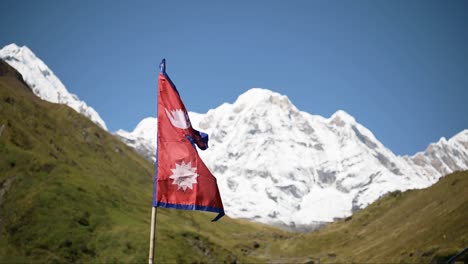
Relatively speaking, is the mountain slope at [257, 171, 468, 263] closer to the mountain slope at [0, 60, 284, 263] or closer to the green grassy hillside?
the green grassy hillside

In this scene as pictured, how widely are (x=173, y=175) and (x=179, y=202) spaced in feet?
3.84

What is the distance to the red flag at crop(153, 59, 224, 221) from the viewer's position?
809 inches

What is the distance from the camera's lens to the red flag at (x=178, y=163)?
67.4 feet

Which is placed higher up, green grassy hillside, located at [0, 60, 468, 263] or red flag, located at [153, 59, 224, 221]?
green grassy hillside, located at [0, 60, 468, 263]

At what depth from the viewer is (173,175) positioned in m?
20.7

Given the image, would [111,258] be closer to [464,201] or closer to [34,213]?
[34,213]

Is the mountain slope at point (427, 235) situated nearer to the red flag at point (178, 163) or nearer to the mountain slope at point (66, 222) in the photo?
the mountain slope at point (66, 222)

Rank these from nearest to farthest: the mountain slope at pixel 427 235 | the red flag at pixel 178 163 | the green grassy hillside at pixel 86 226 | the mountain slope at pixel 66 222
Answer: the red flag at pixel 178 163 → the mountain slope at pixel 66 222 → the green grassy hillside at pixel 86 226 → the mountain slope at pixel 427 235

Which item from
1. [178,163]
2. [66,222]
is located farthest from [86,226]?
[178,163]

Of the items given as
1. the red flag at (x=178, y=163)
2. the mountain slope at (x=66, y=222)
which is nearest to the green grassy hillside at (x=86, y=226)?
the mountain slope at (x=66, y=222)

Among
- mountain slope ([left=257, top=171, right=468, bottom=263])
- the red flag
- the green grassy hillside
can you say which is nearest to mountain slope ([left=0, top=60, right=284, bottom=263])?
the green grassy hillside

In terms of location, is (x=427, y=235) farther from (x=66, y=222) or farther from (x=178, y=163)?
(x=178, y=163)

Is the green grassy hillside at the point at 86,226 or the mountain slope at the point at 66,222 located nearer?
the mountain slope at the point at 66,222

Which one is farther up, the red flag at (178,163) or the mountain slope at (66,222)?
the mountain slope at (66,222)
